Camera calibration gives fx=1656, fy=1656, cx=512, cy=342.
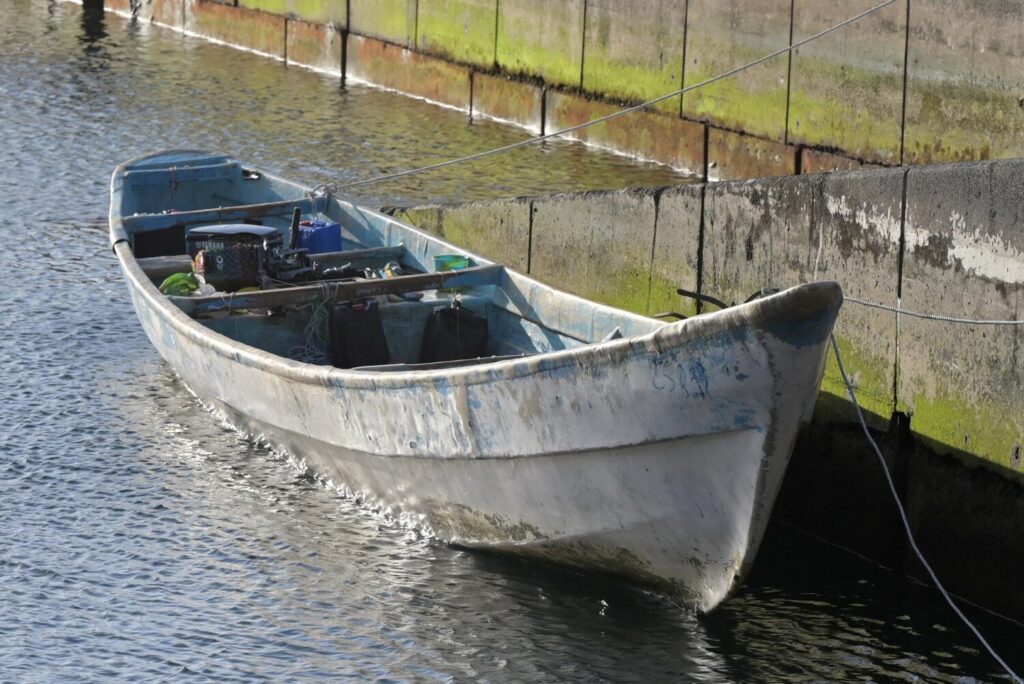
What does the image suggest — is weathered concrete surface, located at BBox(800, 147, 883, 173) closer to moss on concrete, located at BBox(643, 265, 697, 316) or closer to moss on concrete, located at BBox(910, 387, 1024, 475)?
moss on concrete, located at BBox(643, 265, 697, 316)

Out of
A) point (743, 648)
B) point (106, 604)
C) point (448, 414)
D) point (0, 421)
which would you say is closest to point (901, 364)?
point (743, 648)

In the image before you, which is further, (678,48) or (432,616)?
(678,48)

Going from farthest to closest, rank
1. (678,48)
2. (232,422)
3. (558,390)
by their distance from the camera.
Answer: (678,48)
(232,422)
(558,390)

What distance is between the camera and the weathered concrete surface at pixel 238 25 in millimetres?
28562

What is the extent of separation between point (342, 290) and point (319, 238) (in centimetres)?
203

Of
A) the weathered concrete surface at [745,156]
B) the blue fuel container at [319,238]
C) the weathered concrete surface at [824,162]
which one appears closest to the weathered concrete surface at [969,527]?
the blue fuel container at [319,238]

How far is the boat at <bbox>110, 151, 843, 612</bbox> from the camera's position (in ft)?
25.2

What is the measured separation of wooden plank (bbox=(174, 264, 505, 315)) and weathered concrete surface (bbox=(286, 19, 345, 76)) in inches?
635

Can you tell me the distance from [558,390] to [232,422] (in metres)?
3.91

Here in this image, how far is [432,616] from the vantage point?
29.0ft

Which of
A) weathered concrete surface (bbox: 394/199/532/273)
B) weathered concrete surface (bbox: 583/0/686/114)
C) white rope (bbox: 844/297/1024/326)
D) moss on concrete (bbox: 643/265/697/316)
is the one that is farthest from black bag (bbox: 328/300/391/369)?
weathered concrete surface (bbox: 583/0/686/114)

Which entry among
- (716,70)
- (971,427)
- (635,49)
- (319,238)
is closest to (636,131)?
(635,49)

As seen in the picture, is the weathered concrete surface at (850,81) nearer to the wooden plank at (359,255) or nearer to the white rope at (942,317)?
the wooden plank at (359,255)

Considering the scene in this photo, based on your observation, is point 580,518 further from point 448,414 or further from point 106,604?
point 106,604
